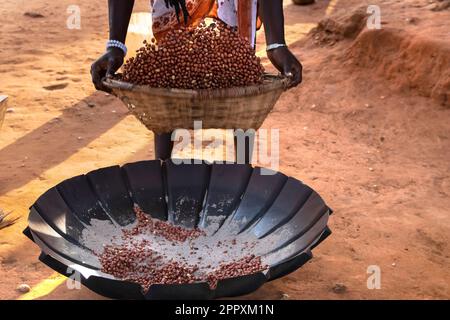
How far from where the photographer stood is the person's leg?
3.19 meters

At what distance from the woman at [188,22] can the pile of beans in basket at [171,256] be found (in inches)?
21.4

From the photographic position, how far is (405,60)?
513cm

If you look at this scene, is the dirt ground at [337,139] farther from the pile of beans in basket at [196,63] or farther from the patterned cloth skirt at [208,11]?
the patterned cloth skirt at [208,11]

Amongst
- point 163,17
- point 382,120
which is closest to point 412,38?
point 382,120

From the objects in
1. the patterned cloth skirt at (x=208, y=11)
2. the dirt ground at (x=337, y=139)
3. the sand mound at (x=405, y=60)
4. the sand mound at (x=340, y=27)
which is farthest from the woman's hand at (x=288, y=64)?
the sand mound at (x=340, y=27)

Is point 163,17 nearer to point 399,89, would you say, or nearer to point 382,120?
point 382,120

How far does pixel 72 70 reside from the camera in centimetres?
586

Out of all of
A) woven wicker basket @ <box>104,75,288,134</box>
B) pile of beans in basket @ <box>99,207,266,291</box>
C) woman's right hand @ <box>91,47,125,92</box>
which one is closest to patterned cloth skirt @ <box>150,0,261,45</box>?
woman's right hand @ <box>91,47,125,92</box>

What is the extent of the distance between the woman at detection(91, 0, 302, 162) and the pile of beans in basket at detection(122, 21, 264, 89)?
131 mm

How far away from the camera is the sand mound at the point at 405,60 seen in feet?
16.0

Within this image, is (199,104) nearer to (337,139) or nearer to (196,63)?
(196,63)

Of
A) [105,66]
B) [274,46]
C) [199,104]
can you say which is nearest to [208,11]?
[274,46]

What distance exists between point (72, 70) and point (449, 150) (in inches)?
130

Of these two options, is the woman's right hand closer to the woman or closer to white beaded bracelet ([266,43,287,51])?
the woman
